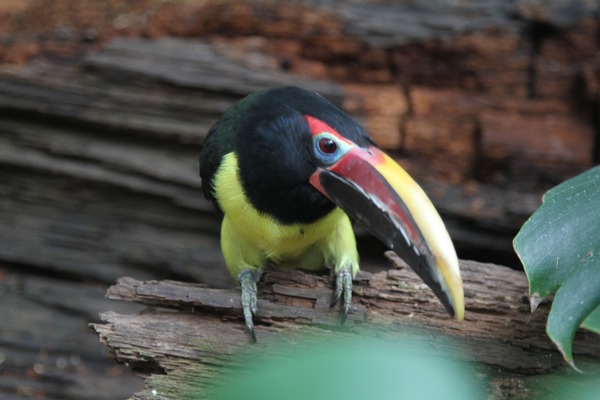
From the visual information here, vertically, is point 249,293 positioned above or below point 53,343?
above

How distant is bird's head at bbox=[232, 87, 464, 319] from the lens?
107 inches

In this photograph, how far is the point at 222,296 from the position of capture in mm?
3623

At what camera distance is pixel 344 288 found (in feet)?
11.8

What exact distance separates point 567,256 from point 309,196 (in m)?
1.19

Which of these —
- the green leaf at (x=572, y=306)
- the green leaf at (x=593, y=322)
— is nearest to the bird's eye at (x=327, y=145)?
the green leaf at (x=572, y=306)

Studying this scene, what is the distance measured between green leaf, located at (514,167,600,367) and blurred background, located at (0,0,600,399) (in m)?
2.68

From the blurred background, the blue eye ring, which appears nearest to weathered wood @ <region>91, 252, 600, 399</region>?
the blue eye ring

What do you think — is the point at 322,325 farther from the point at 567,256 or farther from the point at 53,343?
the point at 53,343

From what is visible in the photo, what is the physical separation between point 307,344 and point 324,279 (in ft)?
2.08

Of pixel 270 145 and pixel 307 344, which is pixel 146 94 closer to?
pixel 270 145

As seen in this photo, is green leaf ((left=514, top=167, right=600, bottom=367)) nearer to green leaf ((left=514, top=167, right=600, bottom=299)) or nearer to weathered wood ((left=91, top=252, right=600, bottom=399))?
green leaf ((left=514, top=167, right=600, bottom=299))

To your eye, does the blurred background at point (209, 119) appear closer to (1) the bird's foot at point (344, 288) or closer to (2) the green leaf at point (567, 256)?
(1) the bird's foot at point (344, 288)

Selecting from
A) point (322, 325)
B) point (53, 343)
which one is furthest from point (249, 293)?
point (53, 343)

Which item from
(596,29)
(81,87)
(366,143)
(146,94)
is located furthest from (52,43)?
(596,29)
